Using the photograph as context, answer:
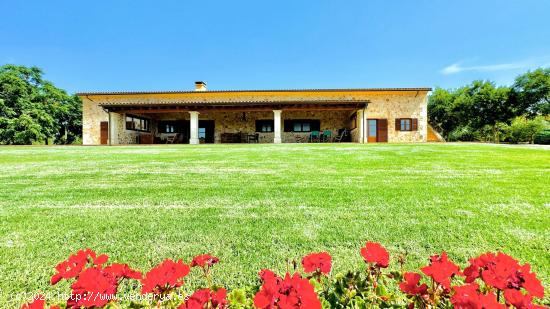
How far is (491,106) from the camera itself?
25.7m

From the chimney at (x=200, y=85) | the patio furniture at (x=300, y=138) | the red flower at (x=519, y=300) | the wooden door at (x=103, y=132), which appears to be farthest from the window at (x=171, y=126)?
the red flower at (x=519, y=300)

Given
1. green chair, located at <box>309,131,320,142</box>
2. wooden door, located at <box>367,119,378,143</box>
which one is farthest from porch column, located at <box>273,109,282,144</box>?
wooden door, located at <box>367,119,378,143</box>

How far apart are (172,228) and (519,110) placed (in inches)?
1276

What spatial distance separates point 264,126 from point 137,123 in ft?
32.0

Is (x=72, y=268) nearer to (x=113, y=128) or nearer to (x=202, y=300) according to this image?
(x=202, y=300)

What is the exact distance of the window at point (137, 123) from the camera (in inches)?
783

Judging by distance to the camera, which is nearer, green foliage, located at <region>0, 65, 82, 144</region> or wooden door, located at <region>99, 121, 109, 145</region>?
wooden door, located at <region>99, 121, 109, 145</region>

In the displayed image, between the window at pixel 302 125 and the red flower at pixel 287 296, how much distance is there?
20.5 metres

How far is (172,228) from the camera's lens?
101 inches

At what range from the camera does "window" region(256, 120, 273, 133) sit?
2152 centimetres

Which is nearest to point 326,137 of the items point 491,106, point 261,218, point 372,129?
point 372,129

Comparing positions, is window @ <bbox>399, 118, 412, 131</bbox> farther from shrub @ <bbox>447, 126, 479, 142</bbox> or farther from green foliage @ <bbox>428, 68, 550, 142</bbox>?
shrub @ <bbox>447, 126, 479, 142</bbox>

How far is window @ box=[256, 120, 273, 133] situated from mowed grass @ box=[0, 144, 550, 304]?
54.6 feet

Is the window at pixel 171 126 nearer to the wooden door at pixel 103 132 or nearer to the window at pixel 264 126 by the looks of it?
the wooden door at pixel 103 132
